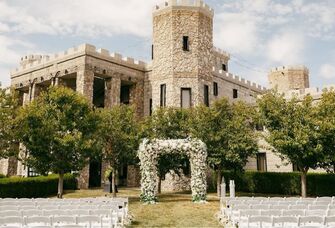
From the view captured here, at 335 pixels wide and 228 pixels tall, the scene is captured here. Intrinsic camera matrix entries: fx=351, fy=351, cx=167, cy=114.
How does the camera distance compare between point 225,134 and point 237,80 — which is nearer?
point 225,134

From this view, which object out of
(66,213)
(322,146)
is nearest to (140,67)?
(322,146)

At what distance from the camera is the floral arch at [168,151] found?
20109mm

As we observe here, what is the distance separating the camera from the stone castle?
2994cm

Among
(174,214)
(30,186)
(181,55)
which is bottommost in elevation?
(174,214)

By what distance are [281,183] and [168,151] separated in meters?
10.5

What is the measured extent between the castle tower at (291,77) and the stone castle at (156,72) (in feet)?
51.7

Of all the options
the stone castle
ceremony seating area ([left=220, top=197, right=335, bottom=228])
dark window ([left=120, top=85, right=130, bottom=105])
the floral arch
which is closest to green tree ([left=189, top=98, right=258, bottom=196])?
the floral arch

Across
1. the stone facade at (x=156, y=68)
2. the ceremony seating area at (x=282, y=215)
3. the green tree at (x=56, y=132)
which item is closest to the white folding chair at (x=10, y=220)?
the ceremony seating area at (x=282, y=215)

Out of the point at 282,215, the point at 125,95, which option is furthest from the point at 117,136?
the point at 125,95

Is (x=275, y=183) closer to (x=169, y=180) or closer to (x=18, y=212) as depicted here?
(x=169, y=180)

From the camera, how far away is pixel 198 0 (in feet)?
102

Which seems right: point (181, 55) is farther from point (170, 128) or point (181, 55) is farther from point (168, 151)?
point (168, 151)

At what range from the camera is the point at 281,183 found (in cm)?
2638

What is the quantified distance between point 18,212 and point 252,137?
17.2 meters
